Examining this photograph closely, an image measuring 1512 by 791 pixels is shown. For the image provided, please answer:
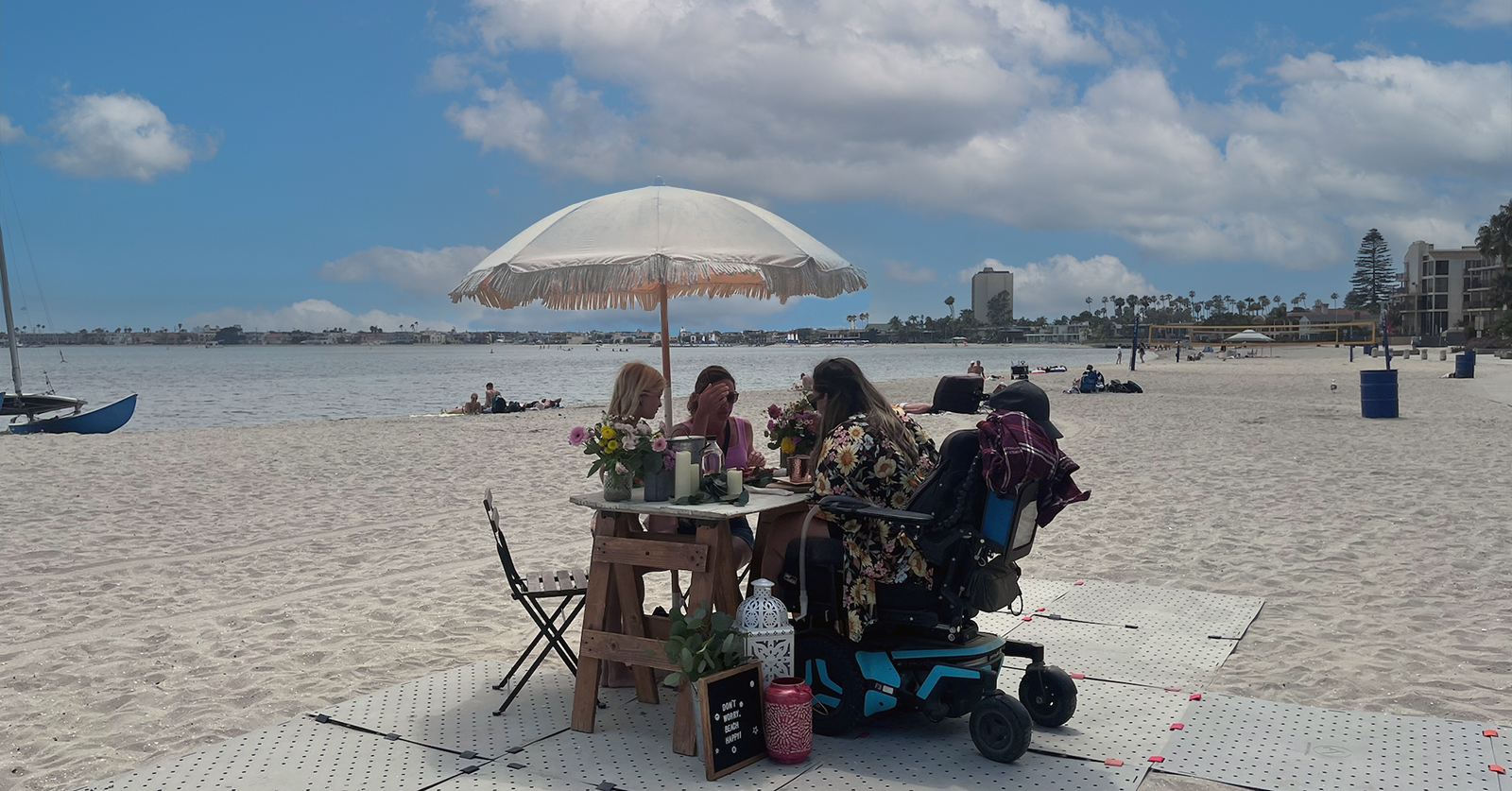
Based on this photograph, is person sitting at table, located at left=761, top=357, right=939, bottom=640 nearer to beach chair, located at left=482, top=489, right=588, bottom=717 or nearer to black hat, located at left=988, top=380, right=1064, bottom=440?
black hat, located at left=988, top=380, right=1064, bottom=440

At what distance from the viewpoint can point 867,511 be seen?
140 inches

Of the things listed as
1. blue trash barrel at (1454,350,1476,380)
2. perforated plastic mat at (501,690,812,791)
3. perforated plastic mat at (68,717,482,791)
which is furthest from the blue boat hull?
blue trash barrel at (1454,350,1476,380)

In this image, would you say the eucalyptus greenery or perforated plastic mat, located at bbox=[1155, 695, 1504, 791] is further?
the eucalyptus greenery

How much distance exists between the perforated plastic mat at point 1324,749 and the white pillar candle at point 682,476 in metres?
1.87

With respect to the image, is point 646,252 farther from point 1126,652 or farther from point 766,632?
point 1126,652

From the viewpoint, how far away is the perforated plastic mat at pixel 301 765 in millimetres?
3406

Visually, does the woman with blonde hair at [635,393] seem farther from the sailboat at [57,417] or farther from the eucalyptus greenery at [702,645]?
the sailboat at [57,417]

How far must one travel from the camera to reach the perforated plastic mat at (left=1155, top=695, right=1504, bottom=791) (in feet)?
11.0

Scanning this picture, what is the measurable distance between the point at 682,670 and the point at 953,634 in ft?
3.22

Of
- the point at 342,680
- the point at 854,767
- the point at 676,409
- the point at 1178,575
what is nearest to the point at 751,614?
the point at 854,767

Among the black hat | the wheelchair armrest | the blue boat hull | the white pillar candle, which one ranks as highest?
the black hat

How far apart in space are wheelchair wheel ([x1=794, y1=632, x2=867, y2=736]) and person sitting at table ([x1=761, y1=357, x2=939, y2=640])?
3.7 inches

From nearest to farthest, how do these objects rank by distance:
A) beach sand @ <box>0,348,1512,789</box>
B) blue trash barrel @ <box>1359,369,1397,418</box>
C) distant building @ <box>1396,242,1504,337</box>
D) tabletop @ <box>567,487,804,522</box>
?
tabletop @ <box>567,487,804,522</box>
beach sand @ <box>0,348,1512,789</box>
blue trash barrel @ <box>1359,369,1397,418</box>
distant building @ <box>1396,242,1504,337</box>

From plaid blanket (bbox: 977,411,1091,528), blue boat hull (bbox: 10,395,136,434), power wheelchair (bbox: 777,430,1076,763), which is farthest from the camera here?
blue boat hull (bbox: 10,395,136,434)
